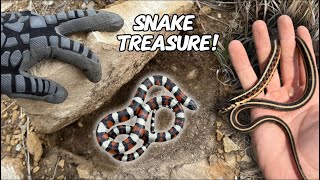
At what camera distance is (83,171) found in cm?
233

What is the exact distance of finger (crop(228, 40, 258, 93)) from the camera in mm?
2398

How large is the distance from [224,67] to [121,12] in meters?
0.67

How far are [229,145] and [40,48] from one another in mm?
1127

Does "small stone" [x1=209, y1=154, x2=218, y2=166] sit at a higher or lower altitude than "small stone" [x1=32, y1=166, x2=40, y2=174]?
higher

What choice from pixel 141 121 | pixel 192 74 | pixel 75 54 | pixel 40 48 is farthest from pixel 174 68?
pixel 40 48

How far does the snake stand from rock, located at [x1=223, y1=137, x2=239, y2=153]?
10.1 inches

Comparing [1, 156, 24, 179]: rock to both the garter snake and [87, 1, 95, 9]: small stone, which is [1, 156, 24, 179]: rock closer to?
[87, 1, 95, 9]: small stone

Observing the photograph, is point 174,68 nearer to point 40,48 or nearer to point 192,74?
point 192,74

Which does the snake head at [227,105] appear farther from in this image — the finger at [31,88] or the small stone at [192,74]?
the finger at [31,88]

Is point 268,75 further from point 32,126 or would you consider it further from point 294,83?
point 32,126

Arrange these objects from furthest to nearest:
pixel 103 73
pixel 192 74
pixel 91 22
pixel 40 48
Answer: pixel 192 74, pixel 103 73, pixel 91 22, pixel 40 48

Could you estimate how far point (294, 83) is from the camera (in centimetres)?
249

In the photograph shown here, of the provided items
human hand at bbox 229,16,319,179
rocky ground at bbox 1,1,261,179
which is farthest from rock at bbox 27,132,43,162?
human hand at bbox 229,16,319,179

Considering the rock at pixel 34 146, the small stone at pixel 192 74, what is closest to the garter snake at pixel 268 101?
the small stone at pixel 192 74
